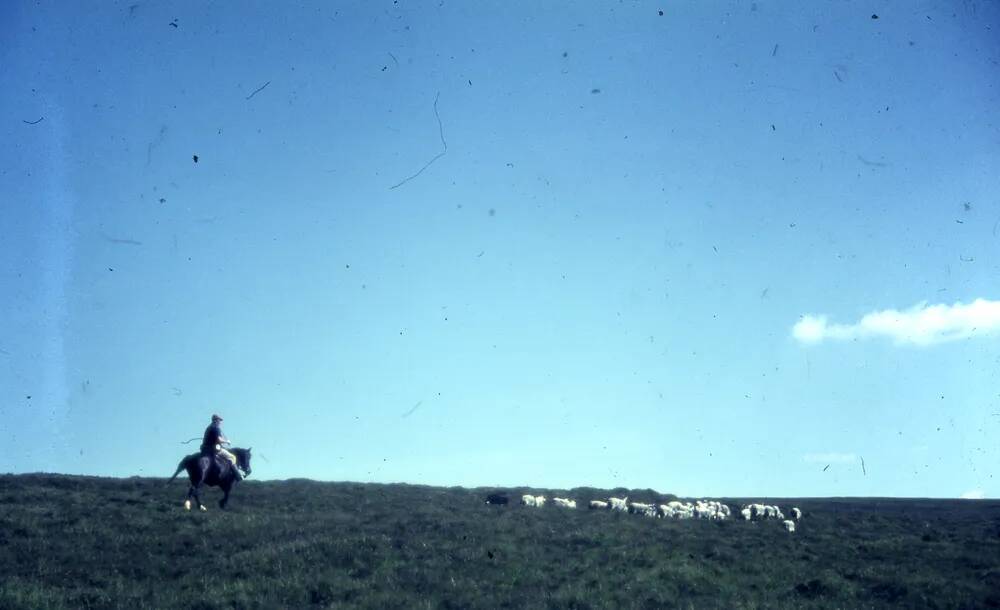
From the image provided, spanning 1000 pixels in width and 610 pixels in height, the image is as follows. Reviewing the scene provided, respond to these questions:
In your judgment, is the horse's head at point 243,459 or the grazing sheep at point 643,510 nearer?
the horse's head at point 243,459

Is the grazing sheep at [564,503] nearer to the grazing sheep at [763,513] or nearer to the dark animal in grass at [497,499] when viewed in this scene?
the dark animal in grass at [497,499]

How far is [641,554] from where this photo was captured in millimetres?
21391

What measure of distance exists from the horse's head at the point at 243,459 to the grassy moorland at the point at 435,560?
136 centimetres

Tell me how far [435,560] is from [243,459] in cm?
1126

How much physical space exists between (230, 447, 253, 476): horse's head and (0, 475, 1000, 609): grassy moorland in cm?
136

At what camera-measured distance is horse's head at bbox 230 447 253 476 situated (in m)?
27.9

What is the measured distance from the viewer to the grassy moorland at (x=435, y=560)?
645 inches

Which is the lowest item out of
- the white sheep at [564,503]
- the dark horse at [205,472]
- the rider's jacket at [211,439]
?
the white sheep at [564,503]

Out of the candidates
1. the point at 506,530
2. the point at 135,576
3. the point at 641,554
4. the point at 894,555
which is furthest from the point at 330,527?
the point at 894,555

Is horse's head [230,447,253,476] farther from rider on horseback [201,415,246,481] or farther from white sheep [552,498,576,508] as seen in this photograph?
white sheep [552,498,576,508]

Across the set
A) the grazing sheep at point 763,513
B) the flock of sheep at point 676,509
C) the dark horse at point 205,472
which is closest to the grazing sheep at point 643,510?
the flock of sheep at point 676,509

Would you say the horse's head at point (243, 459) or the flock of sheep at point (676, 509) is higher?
the horse's head at point (243, 459)

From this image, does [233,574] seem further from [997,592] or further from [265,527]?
[997,592]

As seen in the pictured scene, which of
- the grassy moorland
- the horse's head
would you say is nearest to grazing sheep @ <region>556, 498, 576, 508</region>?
the grassy moorland
